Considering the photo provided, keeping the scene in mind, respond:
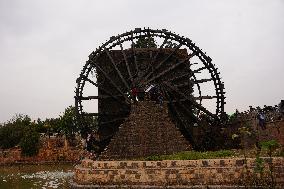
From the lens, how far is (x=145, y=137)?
36.0 ft

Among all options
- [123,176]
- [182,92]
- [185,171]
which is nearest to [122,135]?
[123,176]

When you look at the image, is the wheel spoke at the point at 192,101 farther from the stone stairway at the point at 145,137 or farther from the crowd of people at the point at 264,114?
the stone stairway at the point at 145,137

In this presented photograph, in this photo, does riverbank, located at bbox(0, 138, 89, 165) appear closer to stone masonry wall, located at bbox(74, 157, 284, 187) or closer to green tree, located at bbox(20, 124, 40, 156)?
green tree, located at bbox(20, 124, 40, 156)

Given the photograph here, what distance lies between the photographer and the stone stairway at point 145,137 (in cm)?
1089

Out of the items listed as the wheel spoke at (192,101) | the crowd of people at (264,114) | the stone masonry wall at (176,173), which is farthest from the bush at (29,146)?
the stone masonry wall at (176,173)

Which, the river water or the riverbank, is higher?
the riverbank

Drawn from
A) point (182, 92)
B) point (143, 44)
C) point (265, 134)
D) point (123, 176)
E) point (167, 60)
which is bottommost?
point (123, 176)

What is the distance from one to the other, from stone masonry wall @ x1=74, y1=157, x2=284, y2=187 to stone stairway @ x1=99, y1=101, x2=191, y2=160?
1613 millimetres

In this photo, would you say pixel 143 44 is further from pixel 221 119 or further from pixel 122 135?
pixel 122 135

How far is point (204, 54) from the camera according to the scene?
17047 mm

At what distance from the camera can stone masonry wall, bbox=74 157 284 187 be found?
27.0ft

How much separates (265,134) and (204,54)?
563 centimetres

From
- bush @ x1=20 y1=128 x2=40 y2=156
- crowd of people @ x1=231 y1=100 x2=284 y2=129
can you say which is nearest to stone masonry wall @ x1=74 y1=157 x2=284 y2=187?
crowd of people @ x1=231 y1=100 x2=284 y2=129

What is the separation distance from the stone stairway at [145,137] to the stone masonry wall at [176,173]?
1613mm
